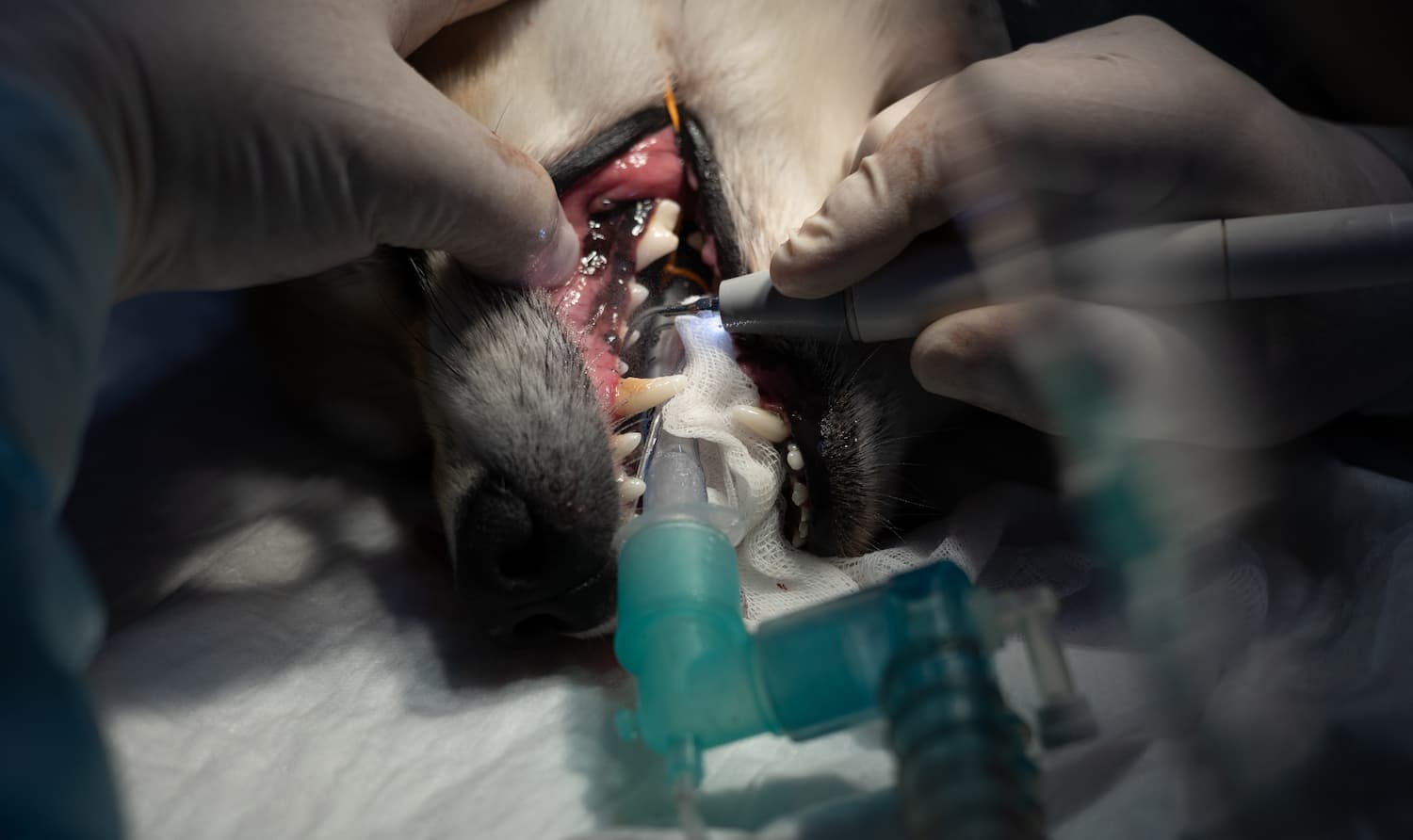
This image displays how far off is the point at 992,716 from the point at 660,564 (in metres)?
0.26

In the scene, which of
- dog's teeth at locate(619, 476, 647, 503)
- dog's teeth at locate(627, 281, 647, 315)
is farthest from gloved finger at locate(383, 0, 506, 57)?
dog's teeth at locate(619, 476, 647, 503)

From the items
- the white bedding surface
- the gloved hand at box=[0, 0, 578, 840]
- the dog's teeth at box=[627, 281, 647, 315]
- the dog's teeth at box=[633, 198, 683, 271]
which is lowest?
the white bedding surface

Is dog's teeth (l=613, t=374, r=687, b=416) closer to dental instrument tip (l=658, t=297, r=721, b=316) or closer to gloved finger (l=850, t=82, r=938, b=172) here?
dental instrument tip (l=658, t=297, r=721, b=316)

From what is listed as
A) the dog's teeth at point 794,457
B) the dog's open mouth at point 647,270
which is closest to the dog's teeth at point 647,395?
the dog's open mouth at point 647,270

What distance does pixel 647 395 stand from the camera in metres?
0.85

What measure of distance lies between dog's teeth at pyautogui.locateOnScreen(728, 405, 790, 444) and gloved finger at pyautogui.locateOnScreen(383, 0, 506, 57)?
0.43m

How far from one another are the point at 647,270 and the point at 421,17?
0.32 metres

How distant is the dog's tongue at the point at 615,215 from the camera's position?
0.93 m

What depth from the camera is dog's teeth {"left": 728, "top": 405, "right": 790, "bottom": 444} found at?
0.82 m

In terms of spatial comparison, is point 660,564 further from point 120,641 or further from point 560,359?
point 120,641

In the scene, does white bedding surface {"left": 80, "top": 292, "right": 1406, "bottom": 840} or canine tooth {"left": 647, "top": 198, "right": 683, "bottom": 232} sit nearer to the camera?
white bedding surface {"left": 80, "top": 292, "right": 1406, "bottom": 840}

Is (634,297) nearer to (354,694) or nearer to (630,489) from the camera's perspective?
(630,489)

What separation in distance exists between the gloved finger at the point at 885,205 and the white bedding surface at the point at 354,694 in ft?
1.03

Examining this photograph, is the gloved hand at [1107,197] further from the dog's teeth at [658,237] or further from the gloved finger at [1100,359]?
the dog's teeth at [658,237]
